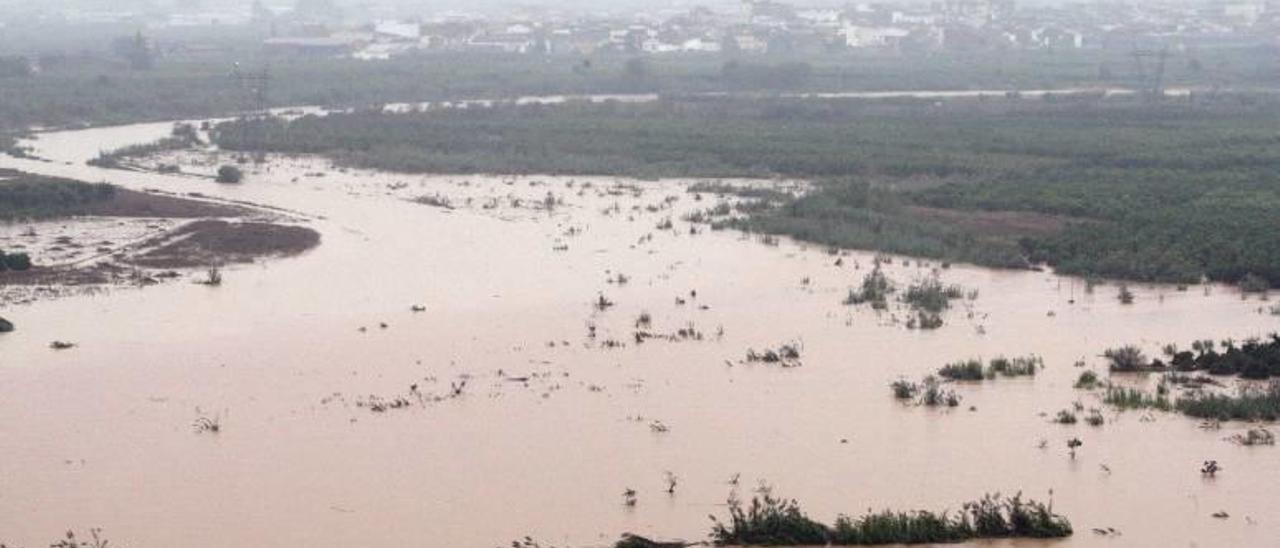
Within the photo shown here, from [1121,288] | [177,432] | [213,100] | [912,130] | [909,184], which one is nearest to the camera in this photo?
Answer: [177,432]

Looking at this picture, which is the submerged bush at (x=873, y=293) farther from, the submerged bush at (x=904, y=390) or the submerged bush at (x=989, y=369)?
the submerged bush at (x=904, y=390)

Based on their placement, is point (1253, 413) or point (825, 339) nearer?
point (1253, 413)

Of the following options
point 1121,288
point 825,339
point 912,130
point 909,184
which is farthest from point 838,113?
point 825,339

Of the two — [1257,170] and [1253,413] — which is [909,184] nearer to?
[1257,170]

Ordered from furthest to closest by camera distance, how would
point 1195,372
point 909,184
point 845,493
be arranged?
point 909,184, point 1195,372, point 845,493

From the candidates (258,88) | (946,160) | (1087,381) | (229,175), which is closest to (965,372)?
(1087,381)

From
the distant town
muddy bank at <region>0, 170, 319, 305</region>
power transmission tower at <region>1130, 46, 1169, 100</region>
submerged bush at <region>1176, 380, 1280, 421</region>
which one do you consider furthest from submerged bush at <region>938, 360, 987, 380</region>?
the distant town
